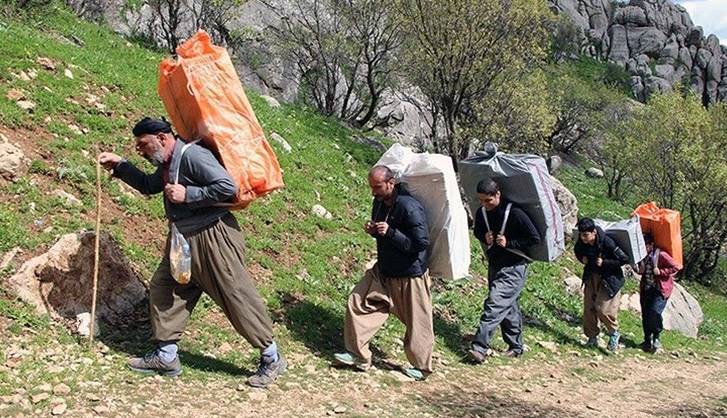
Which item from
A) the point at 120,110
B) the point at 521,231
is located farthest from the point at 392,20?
the point at 521,231

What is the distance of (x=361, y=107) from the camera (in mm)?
26453

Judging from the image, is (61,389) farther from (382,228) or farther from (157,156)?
(382,228)

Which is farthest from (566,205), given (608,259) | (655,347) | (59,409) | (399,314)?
(59,409)

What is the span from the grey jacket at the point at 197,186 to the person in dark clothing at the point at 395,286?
197cm

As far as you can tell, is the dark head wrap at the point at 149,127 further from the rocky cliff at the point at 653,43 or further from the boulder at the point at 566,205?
the rocky cliff at the point at 653,43

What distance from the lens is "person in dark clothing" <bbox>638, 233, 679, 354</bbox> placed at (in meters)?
11.4

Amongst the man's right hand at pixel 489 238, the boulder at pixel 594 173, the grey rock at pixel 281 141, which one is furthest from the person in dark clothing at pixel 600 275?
the boulder at pixel 594 173

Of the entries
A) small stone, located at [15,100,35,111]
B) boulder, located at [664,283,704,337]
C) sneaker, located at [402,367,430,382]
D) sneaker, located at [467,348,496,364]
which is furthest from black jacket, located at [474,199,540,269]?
boulder, located at [664,283,704,337]

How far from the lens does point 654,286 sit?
11.5 metres

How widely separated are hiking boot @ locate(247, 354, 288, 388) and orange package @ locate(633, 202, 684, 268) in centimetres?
819

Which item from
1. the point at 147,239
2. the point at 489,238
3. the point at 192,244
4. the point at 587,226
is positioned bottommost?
the point at 147,239

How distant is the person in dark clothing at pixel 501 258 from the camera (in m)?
8.58

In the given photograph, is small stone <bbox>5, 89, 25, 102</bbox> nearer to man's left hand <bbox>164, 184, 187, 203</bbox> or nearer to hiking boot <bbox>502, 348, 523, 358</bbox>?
man's left hand <bbox>164, 184, 187, 203</bbox>

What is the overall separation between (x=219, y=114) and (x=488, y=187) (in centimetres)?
402
